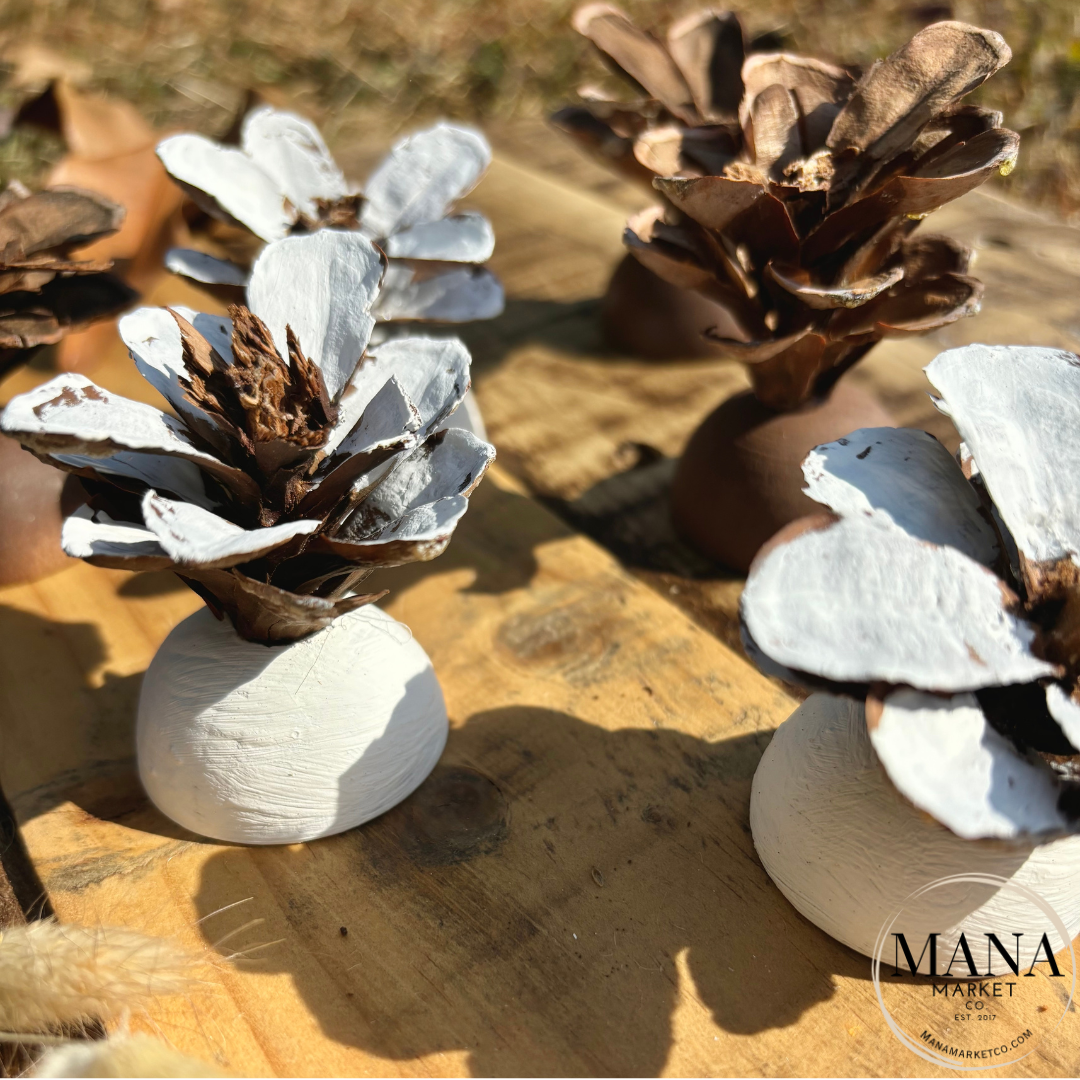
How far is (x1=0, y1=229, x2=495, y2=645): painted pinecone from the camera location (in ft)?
1.69

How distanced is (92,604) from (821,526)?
61 cm

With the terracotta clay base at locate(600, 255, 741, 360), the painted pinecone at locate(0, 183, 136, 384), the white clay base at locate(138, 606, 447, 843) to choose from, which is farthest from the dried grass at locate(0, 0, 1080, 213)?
the white clay base at locate(138, 606, 447, 843)

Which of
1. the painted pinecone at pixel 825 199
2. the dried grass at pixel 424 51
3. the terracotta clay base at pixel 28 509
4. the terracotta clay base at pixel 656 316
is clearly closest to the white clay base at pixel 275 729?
the terracotta clay base at pixel 28 509

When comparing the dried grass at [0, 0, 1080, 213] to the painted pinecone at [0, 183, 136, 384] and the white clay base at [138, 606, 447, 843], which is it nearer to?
the painted pinecone at [0, 183, 136, 384]

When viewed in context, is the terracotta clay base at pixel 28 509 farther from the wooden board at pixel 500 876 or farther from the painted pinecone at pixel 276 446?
the painted pinecone at pixel 276 446

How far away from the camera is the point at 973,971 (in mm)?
564

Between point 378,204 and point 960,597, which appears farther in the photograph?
point 378,204

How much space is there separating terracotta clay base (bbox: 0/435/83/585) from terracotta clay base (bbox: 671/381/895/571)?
51 centimetres

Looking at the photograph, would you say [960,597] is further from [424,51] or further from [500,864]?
[424,51]

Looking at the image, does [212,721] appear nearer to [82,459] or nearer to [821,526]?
[82,459]

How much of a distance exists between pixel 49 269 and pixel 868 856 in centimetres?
67

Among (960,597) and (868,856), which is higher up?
(960,597)

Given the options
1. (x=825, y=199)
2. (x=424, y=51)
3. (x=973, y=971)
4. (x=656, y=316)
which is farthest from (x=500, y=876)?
(x=424, y=51)

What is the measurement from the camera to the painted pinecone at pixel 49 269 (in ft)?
2.42
